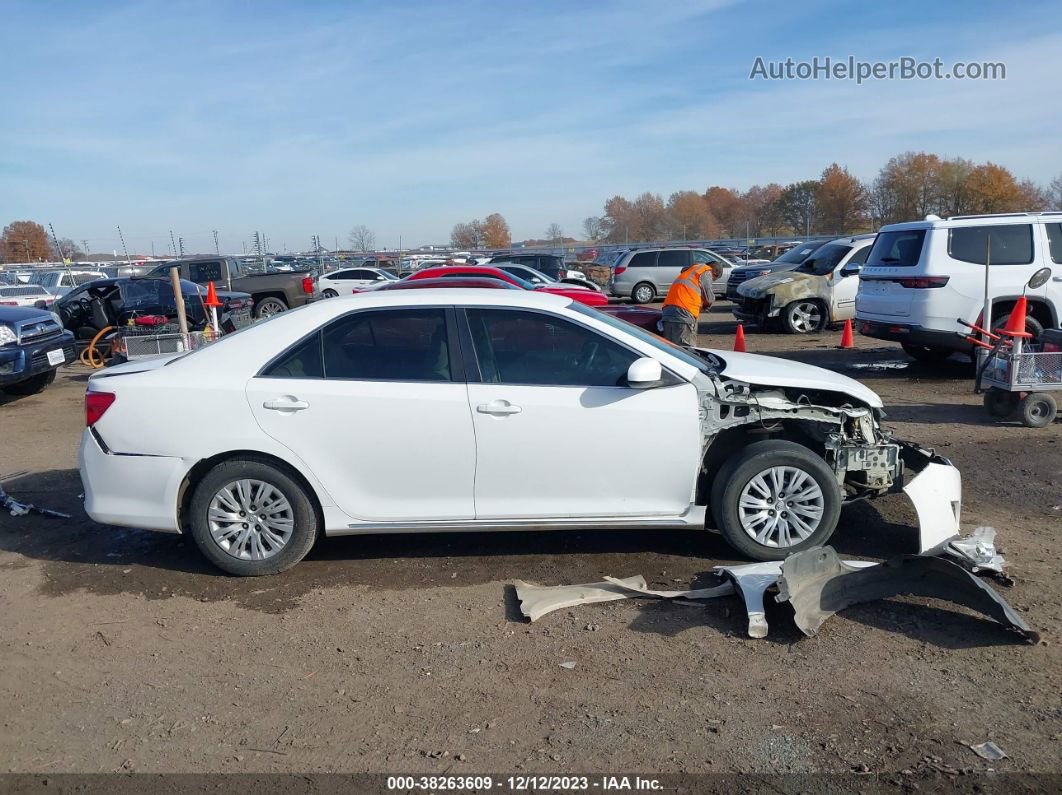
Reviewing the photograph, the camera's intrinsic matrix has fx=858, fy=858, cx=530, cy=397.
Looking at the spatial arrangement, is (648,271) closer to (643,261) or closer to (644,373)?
(643,261)

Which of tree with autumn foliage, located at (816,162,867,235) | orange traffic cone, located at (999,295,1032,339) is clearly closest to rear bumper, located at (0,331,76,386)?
orange traffic cone, located at (999,295,1032,339)

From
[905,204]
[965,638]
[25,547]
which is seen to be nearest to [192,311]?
[25,547]

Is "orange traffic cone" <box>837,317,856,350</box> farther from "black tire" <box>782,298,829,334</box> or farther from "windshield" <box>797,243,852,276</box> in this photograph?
"windshield" <box>797,243,852,276</box>

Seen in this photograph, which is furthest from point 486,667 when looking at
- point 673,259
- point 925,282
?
point 673,259

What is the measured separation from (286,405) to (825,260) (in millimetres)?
15259

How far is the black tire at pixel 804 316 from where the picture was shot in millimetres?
16984

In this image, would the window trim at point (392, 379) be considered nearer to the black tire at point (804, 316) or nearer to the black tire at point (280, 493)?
the black tire at point (280, 493)

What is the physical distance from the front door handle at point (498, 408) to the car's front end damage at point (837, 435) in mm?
1074

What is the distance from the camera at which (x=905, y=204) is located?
66875mm

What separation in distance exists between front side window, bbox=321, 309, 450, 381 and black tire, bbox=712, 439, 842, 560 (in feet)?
5.63

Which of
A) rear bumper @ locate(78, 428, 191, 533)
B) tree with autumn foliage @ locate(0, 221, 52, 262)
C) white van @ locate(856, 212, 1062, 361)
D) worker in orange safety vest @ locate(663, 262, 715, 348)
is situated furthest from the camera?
tree with autumn foliage @ locate(0, 221, 52, 262)

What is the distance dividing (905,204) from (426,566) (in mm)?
70416

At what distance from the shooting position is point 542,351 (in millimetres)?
4977

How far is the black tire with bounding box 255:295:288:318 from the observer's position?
21.4 m
